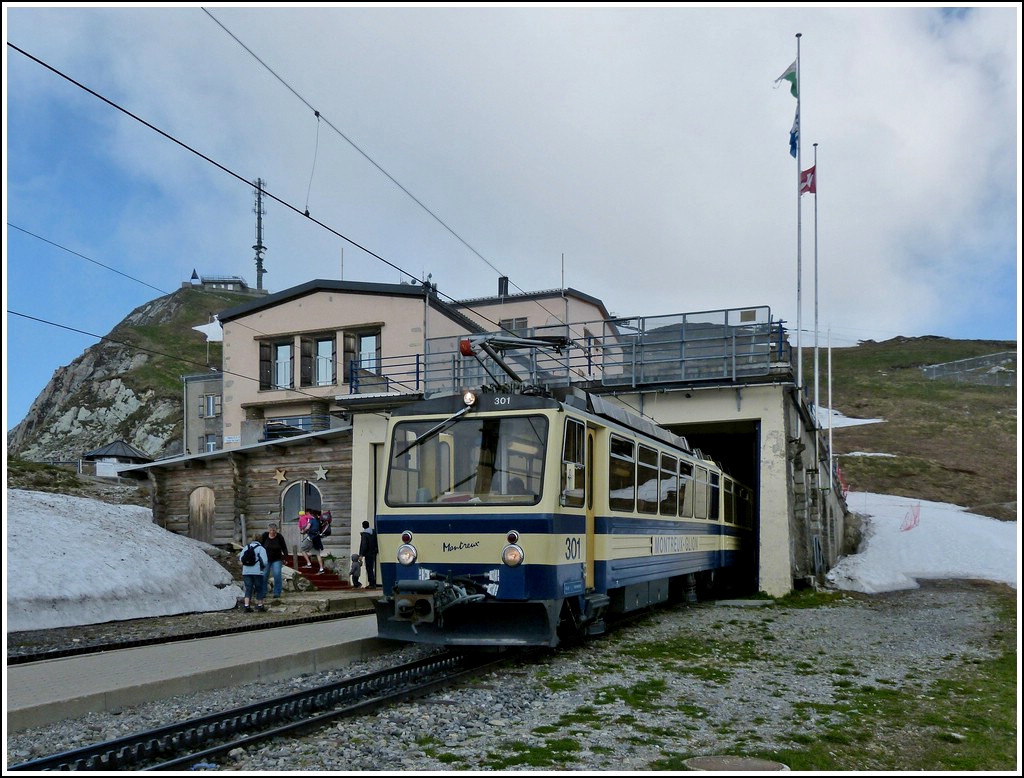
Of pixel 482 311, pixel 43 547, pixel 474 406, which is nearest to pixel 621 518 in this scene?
pixel 474 406

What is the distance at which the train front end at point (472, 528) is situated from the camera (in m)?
10.4

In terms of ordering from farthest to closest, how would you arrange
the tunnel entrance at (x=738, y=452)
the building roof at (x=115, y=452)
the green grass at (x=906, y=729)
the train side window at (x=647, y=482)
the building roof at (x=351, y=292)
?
the building roof at (x=115, y=452) → the building roof at (x=351, y=292) → the tunnel entrance at (x=738, y=452) → the train side window at (x=647, y=482) → the green grass at (x=906, y=729)

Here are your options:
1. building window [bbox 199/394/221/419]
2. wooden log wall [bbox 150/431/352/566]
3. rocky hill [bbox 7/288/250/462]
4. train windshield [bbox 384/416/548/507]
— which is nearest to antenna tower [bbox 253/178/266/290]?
rocky hill [bbox 7/288/250/462]

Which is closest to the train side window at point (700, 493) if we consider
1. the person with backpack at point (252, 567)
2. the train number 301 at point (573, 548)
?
the train number 301 at point (573, 548)

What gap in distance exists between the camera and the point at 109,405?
96250 mm

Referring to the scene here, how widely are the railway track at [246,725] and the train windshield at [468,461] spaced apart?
6.41 ft

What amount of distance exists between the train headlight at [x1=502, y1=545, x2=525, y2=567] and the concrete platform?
2.33 meters

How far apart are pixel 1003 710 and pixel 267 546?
533 inches

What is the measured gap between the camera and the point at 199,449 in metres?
46.7

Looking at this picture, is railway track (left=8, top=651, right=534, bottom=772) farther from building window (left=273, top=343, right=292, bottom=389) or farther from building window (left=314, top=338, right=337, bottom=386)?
building window (left=273, top=343, right=292, bottom=389)

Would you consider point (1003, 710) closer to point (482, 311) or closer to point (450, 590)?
point (450, 590)

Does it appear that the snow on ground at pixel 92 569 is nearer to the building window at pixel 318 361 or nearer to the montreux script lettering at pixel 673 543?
the montreux script lettering at pixel 673 543

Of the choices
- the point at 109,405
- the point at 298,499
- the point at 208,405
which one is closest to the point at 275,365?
the point at 298,499

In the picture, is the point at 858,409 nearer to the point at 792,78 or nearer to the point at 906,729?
the point at 792,78
